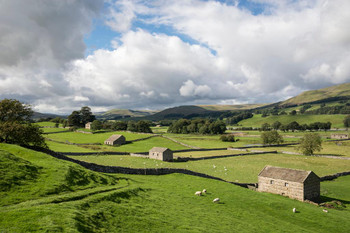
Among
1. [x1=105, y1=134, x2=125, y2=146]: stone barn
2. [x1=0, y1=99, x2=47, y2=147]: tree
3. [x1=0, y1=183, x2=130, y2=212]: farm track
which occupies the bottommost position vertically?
[x1=105, y1=134, x2=125, y2=146]: stone barn

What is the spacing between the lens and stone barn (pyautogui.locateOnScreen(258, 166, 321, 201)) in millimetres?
37562

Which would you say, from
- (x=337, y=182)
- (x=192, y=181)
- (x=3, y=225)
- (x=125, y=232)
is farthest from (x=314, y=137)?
(x=3, y=225)

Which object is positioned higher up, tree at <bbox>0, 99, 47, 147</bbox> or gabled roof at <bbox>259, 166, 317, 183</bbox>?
tree at <bbox>0, 99, 47, 147</bbox>

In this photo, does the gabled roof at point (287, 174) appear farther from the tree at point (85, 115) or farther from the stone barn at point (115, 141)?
the tree at point (85, 115)

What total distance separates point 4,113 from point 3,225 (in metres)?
34.7

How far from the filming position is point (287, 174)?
39969mm

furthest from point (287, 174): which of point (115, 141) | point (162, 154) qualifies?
point (115, 141)

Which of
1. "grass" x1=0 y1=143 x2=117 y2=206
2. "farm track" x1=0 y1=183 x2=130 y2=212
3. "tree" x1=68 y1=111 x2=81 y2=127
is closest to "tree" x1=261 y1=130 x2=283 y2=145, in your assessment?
"grass" x1=0 y1=143 x2=117 y2=206

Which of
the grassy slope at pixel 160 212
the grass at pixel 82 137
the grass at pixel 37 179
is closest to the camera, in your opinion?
the grassy slope at pixel 160 212

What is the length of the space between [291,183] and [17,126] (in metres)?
43.7

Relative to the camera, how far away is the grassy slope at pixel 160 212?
1467 cm

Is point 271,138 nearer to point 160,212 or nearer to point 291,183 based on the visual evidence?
point 291,183

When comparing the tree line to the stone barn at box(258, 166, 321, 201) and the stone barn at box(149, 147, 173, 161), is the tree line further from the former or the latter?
the stone barn at box(258, 166, 321, 201)

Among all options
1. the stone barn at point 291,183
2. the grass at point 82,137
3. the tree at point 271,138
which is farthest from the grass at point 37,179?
the tree at point 271,138
